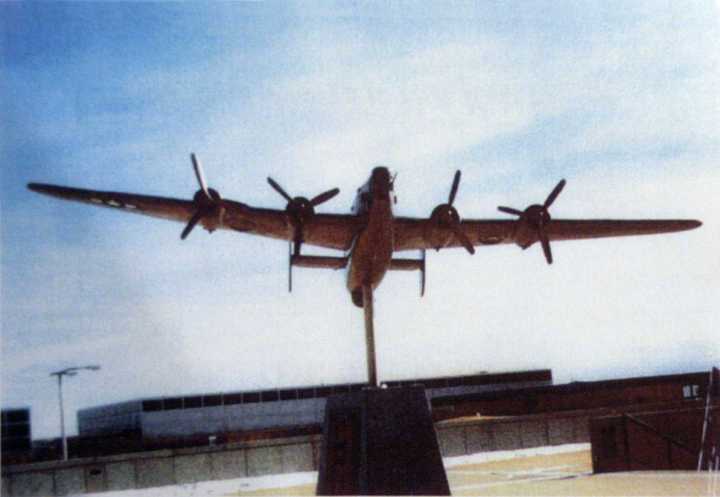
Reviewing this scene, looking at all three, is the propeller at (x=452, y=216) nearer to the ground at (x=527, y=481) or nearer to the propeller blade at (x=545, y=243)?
the propeller blade at (x=545, y=243)

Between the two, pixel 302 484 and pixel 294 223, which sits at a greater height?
pixel 294 223

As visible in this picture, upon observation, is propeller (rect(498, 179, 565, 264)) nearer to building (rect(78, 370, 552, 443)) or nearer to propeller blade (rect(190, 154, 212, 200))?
propeller blade (rect(190, 154, 212, 200))

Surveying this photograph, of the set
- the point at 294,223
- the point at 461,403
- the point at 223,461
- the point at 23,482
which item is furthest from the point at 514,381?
the point at 294,223

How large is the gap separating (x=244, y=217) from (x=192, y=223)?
0.98 meters

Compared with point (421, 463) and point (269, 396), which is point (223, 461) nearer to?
point (421, 463)

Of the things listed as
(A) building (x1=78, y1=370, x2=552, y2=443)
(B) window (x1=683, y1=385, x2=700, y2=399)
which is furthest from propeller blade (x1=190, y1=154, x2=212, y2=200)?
(B) window (x1=683, y1=385, x2=700, y2=399)

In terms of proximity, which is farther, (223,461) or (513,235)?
(223,461)

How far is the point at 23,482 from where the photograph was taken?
19.1 metres

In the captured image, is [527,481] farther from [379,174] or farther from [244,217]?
[244,217]

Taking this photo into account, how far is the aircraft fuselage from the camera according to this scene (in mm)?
11820

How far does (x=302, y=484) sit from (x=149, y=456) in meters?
5.84

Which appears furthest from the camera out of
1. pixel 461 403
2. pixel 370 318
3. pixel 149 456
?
pixel 461 403

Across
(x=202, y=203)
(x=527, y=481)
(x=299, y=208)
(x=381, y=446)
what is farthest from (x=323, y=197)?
(x=527, y=481)

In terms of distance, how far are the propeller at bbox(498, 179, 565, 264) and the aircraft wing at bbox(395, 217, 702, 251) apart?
15 cm
